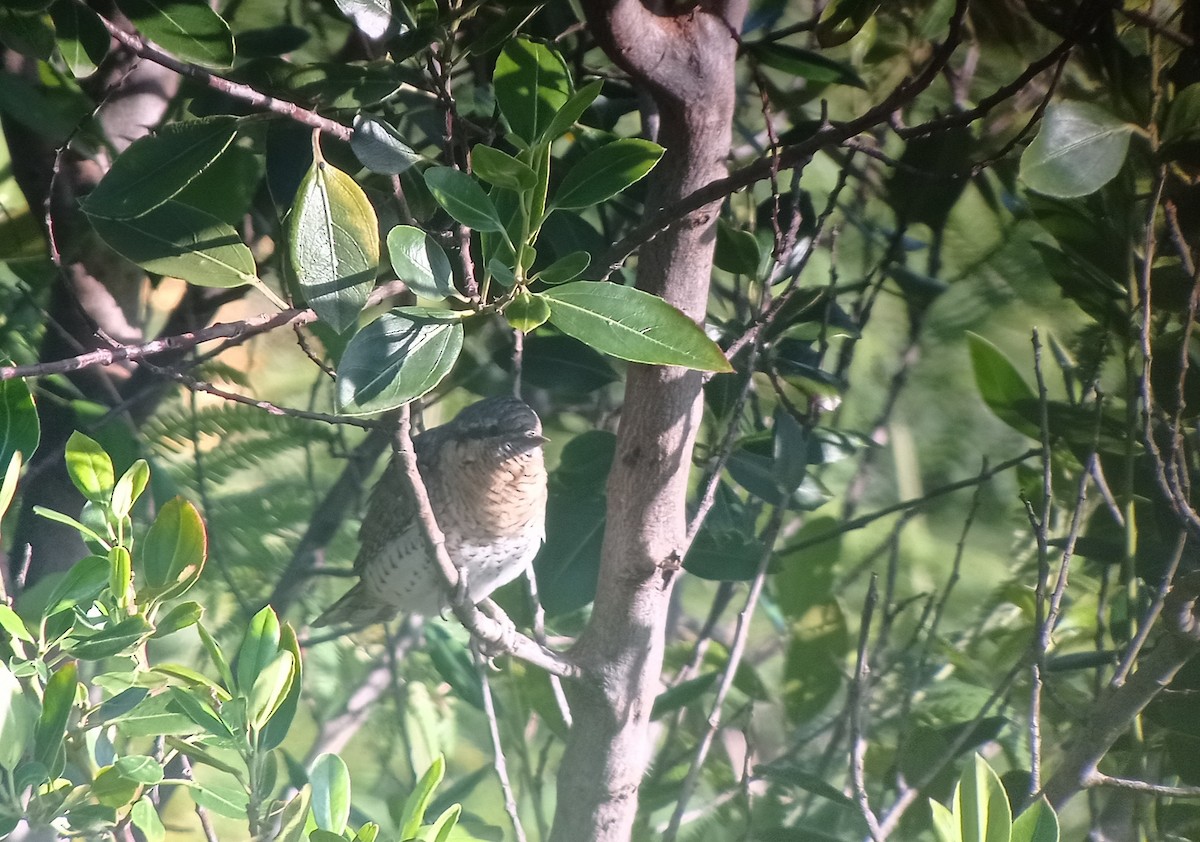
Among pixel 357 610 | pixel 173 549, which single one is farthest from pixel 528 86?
pixel 357 610

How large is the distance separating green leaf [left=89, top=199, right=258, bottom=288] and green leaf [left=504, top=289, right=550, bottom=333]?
0.17 m

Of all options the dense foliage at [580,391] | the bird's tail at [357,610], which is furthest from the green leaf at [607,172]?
the bird's tail at [357,610]

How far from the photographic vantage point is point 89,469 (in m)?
0.50

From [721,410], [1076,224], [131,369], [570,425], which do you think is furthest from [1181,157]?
[131,369]

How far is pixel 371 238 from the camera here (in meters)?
0.45

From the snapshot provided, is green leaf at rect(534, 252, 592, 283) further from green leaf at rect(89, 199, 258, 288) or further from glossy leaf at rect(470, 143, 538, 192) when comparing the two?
green leaf at rect(89, 199, 258, 288)

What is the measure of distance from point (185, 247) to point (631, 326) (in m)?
0.26

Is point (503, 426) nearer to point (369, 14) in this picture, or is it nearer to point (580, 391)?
point (580, 391)

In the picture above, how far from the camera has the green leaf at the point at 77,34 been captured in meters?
0.51

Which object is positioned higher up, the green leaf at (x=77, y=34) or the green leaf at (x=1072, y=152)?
the green leaf at (x=1072, y=152)

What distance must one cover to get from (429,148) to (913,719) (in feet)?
2.22

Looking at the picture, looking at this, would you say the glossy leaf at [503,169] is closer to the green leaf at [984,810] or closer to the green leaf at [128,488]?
the green leaf at [128,488]

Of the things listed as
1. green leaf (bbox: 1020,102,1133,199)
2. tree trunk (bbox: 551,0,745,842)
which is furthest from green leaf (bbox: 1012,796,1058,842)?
green leaf (bbox: 1020,102,1133,199)

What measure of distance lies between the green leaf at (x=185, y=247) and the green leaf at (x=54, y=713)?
212 mm
